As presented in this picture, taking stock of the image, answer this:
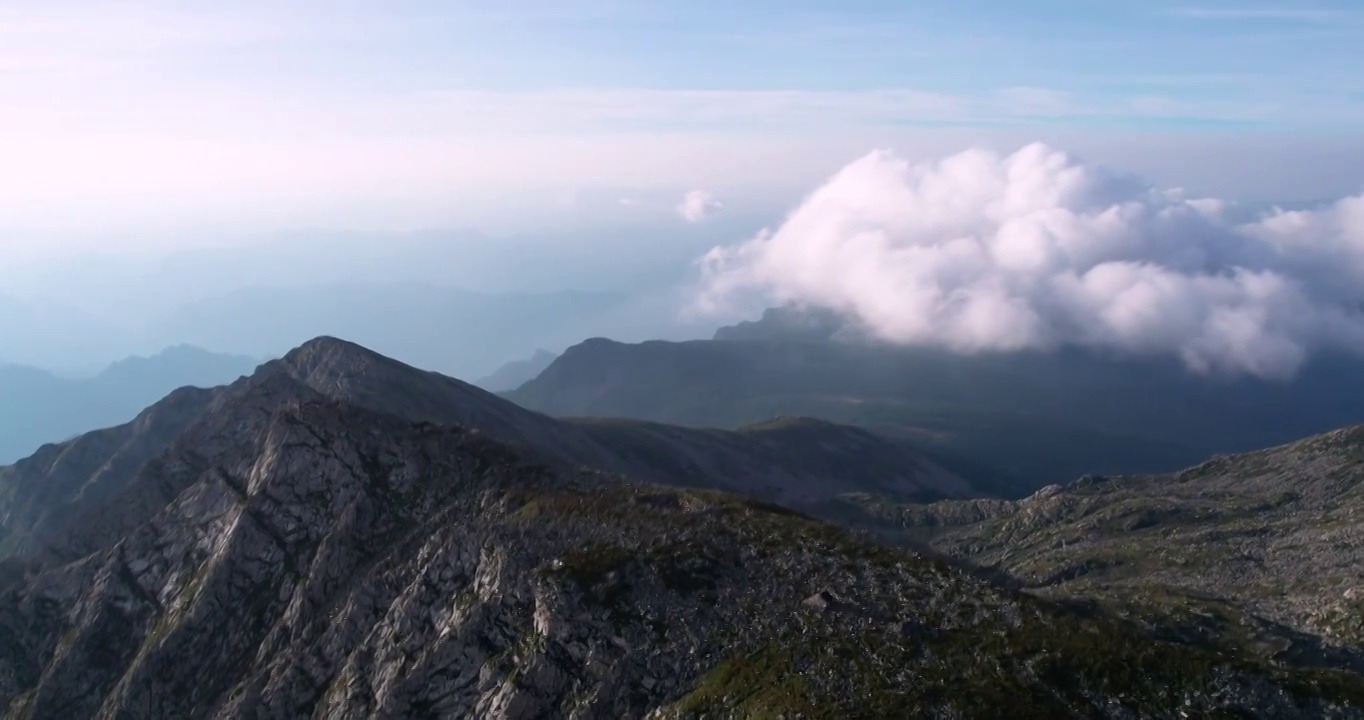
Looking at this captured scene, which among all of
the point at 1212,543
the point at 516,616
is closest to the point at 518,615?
the point at 516,616

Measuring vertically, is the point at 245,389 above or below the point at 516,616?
below

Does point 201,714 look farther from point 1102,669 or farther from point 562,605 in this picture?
point 1102,669

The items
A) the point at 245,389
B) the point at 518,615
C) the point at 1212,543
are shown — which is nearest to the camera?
the point at 518,615

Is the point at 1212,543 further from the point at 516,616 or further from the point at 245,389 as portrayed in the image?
the point at 245,389

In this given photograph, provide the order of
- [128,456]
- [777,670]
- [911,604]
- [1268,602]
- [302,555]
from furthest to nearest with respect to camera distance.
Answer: [128,456] → [1268,602] → [302,555] → [911,604] → [777,670]

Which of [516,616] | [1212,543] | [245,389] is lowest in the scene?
[1212,543]

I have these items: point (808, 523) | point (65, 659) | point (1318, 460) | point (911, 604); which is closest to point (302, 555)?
point (65, 659)
